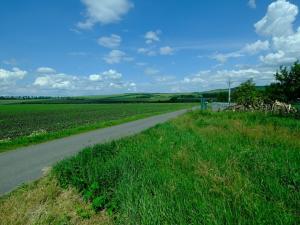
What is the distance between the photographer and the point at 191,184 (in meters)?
5.66

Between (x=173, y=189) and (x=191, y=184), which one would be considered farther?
(x=191, y=184)

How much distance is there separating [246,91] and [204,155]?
4277 centimetres

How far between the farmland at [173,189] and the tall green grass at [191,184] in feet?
0.04

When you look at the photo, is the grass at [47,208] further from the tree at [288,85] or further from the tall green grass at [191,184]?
the tree at [288,85]

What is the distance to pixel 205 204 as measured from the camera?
4.63 metres

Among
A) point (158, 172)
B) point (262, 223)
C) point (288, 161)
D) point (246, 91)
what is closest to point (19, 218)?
point (158, 172)

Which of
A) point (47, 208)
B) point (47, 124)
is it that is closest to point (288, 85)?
point (47, 124)

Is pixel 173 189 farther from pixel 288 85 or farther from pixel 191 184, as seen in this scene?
pixel 288 85

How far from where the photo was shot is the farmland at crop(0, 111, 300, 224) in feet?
14.8

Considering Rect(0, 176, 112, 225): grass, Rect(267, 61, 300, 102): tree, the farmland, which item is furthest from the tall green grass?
Rect(267, 61, 300, 102): tree

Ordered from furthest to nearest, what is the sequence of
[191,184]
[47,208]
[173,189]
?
[47,208] < [191,184] < [173,189]

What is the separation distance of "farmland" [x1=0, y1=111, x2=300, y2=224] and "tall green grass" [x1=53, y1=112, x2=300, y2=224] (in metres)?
0.01

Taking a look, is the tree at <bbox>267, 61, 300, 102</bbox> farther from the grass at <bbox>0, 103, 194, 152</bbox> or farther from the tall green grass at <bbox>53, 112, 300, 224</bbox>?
the tall green grass at <bbox>53, 112, 300, 224</bbox>

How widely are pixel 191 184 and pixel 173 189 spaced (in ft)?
1.38
